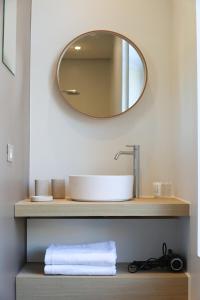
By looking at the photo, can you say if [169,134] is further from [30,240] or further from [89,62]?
[30,240]

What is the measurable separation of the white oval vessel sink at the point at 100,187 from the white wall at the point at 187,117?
372 millimetres

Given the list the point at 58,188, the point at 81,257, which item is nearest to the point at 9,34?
the point at 58,188

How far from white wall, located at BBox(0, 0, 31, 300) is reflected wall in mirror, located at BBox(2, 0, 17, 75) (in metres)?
0.06

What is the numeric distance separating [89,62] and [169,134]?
738mm

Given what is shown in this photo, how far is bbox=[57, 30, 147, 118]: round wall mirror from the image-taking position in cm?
250

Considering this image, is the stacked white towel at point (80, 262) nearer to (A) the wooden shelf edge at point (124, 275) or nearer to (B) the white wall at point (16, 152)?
(A) the wooden shelf edge at point (124, 275)

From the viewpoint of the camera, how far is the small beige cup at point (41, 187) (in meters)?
2.36

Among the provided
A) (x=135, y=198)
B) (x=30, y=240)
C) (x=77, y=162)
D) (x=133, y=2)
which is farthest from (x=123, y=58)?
(x=30, y=240)

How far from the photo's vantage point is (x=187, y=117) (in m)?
2.16

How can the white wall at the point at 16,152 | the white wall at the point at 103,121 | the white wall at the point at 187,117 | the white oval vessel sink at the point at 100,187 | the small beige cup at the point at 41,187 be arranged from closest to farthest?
the white wall at the point at 16,152, the white wall at the point at 187,117, the white oval vessel sink at the point at 100,187, the small beige cup at the point at 41,187, the white wall at the point at 103,121

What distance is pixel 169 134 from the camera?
2523 mm

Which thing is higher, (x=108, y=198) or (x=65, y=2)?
(x=65, y=2)

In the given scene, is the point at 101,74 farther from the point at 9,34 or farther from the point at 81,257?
the point at 81,257

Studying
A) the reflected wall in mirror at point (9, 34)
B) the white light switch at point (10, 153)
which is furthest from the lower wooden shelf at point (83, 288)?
the reflected wall in mirror at point (9, 34)
